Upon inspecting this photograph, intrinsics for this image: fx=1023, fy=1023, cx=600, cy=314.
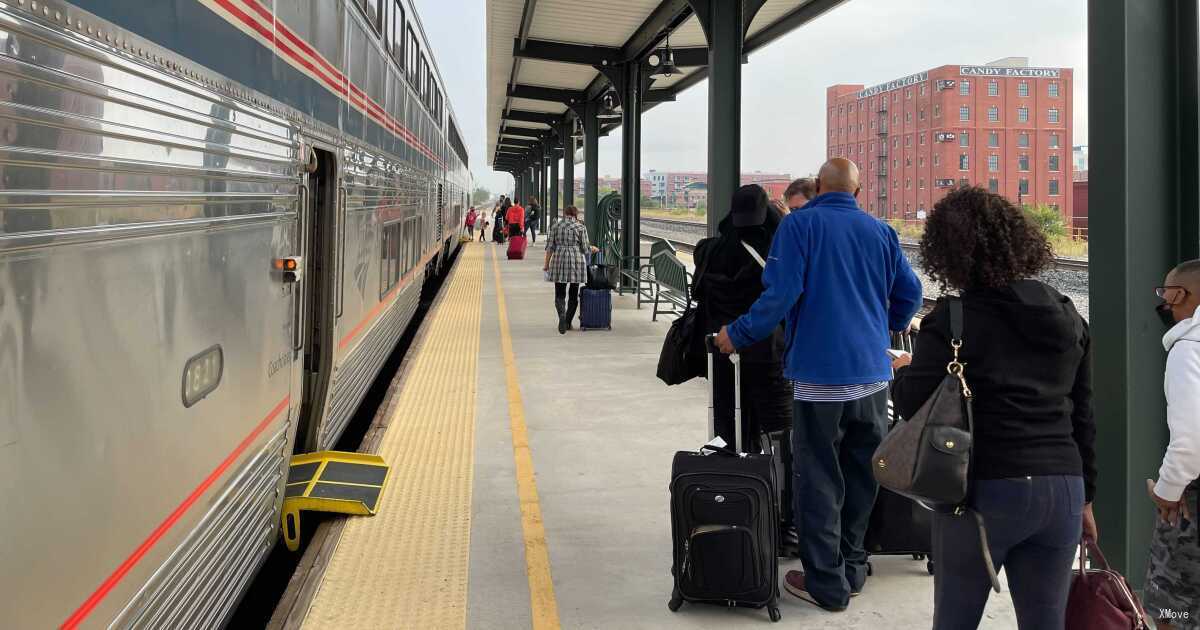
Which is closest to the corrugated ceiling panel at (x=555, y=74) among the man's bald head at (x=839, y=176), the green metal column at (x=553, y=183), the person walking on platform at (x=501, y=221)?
the green metal column at (x=553, y=183)

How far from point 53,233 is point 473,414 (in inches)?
235

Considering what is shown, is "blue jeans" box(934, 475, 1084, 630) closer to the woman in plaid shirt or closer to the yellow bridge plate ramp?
the yellow bridge plate ramp

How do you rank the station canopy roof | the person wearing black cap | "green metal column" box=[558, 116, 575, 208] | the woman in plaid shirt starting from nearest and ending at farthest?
the person wearing black cap
the woman in plaid shirt
the station canopy roof
"green metal column" box=[558, 116, 575, 208]

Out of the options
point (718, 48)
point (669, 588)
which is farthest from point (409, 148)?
point (669, 588)

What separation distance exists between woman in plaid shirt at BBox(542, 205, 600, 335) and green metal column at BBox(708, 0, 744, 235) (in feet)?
7.97

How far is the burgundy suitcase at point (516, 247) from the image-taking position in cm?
2723

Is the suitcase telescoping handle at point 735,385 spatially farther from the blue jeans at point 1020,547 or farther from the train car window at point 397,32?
the train car window at point 397,32

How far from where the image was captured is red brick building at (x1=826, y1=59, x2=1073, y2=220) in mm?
6387

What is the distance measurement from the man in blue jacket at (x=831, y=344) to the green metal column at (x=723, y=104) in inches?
218

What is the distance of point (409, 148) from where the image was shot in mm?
10664

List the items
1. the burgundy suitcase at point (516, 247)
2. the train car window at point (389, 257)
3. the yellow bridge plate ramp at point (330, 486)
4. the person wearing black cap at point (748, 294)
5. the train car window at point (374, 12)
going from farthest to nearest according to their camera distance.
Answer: the burgundy suitcase at point (516, 247)
the train car window at point (389, 257)
the train car window at point (374, 12)
the yellow bridge plate ramp at point (330, 486)
the person wearing black cap at point (748, 294)

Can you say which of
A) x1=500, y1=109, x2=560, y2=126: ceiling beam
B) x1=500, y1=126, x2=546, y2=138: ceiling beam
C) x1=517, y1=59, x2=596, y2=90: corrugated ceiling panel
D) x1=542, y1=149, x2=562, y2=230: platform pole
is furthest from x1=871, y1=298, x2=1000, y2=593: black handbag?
x1=500, y1=126, x2=546, y2=138: ceiling beam

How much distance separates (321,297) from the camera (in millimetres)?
5535

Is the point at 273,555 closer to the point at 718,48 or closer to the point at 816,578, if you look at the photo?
the point at 816,578
